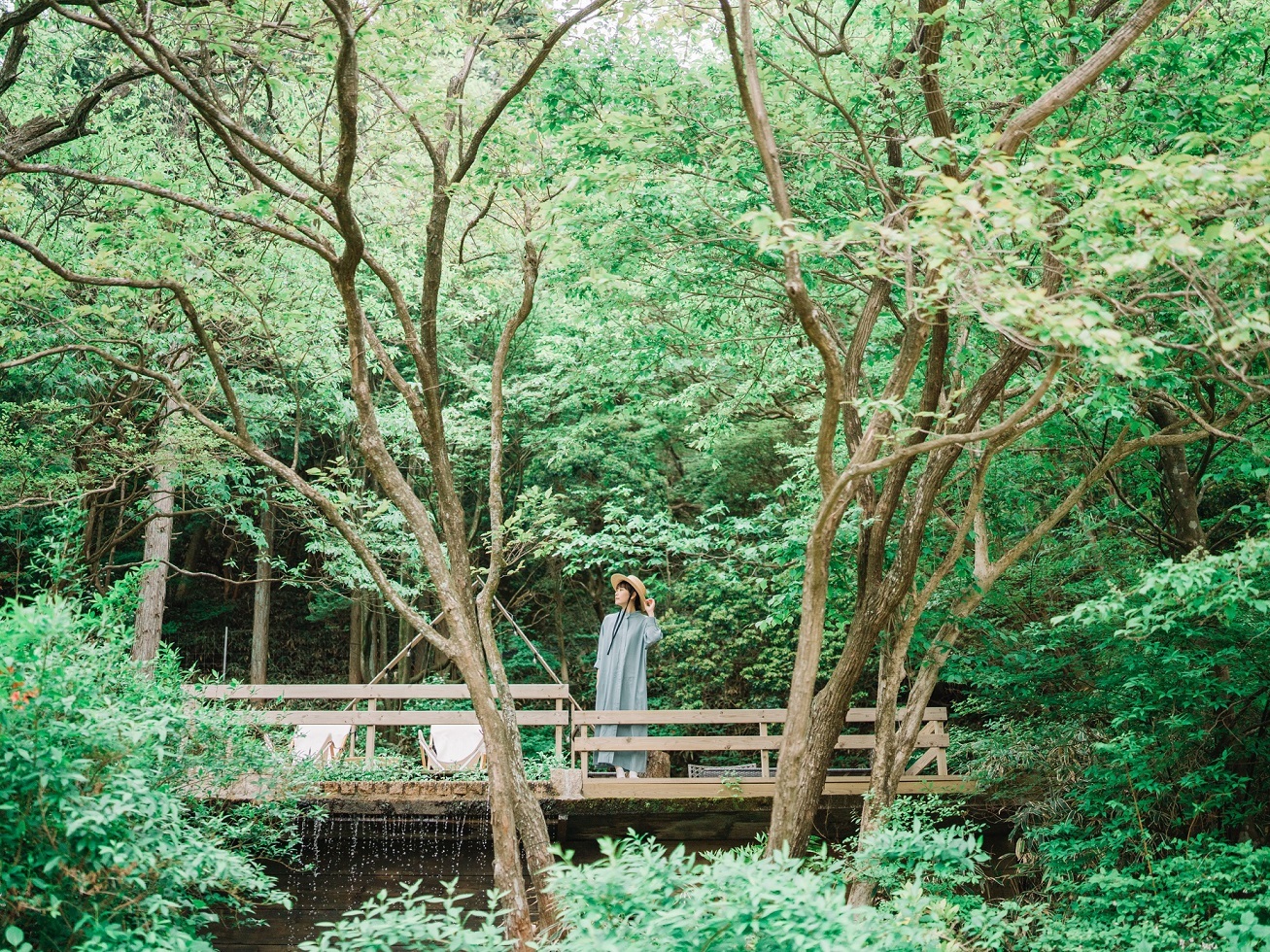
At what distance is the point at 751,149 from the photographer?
6574mm

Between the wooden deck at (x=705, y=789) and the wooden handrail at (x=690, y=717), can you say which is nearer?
the wooden deck at (x=705, y=789)

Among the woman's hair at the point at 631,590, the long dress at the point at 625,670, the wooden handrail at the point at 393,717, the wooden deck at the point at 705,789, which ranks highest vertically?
the woman's hair at the point at 631,590

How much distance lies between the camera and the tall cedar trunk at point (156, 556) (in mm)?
10742

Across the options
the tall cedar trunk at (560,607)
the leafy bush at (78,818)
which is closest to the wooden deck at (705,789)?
the leafy bush at (78,818)

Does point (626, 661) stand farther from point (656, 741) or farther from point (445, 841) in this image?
point (445, 841)

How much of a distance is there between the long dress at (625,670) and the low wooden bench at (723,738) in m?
0.28

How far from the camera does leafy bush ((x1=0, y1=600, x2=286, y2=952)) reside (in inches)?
138

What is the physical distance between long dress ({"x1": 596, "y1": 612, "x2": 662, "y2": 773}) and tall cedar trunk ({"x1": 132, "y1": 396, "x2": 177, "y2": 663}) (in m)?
4.93

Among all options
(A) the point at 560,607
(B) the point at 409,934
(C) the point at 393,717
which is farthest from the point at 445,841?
(A) the point at 560,607

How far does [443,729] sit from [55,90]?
8.58 metres

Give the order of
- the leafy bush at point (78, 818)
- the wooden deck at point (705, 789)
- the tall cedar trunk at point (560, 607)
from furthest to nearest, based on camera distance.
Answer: the tall cedar trunk at point (560, 607) < the wooden deck at point (705, 789) < the leafy bush at point (78, 818)

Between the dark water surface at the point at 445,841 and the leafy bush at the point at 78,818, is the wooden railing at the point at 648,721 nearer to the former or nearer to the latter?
the dark water surface at the point at 445,841

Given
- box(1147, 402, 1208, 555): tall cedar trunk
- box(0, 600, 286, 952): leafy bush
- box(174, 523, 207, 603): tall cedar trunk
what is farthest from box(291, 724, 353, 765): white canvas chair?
box(174, 523, 207, 603): tall cedar trunk

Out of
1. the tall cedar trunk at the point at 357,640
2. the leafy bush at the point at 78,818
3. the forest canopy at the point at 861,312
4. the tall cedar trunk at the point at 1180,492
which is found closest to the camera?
the leafy bush at the point at 78,818
